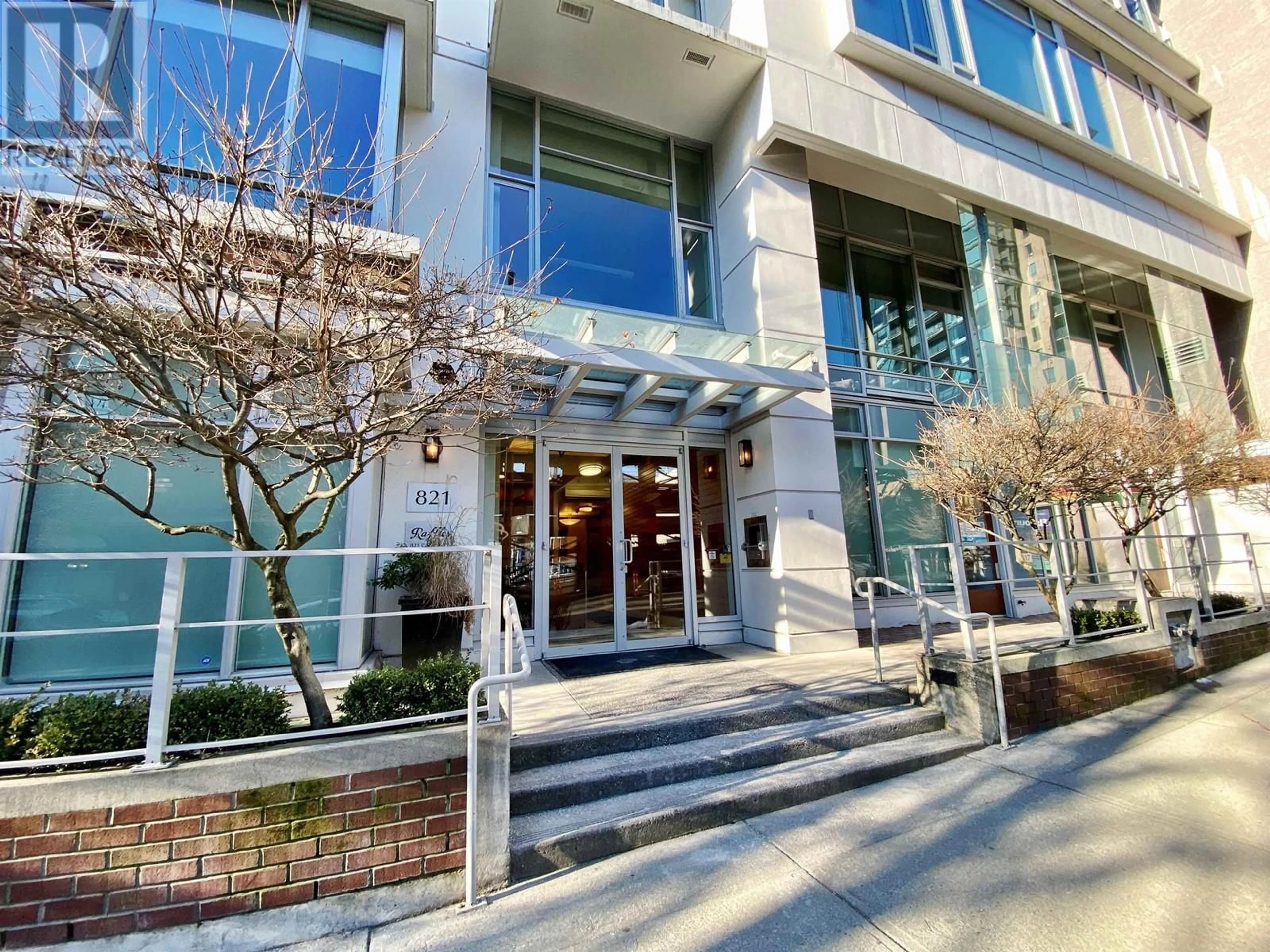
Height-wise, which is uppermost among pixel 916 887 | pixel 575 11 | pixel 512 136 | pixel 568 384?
pixel 575 11

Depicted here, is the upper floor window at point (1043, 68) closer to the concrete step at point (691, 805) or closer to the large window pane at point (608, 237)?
the large window pane at point (608, 237)

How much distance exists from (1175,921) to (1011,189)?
936 cm

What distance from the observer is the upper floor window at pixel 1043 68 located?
778 centimetres

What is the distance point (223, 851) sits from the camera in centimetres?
210

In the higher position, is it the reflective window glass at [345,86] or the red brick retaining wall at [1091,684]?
the reflective window glass at [345,86]

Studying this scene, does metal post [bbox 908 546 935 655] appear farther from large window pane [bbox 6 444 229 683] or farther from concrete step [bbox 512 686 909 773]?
large window pane [bbox 6 444 229 683]

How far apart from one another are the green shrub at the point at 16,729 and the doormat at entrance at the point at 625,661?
3275 mm

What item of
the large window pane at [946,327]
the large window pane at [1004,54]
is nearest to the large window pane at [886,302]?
the large window pane at [946,327]

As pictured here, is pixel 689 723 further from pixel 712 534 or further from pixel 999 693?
pixel 712 534

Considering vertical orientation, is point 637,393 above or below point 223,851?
above

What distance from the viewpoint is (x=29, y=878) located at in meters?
1.94

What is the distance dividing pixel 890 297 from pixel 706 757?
8108mm

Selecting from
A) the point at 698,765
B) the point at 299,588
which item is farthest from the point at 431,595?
the point at 698,765

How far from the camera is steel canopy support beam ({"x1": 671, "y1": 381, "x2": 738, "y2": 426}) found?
576 centimetres
